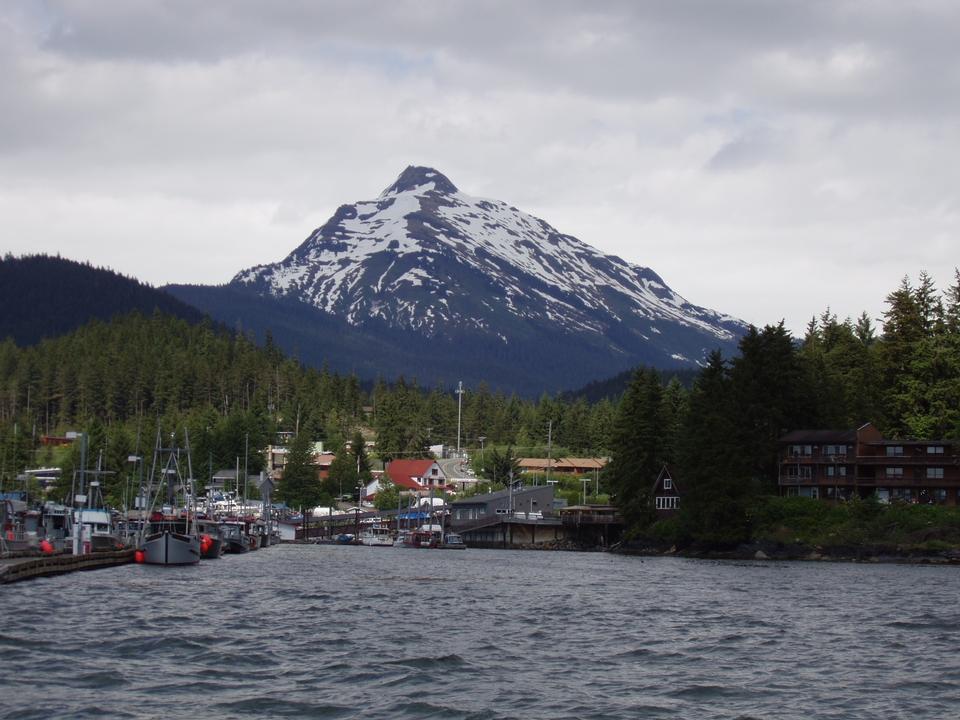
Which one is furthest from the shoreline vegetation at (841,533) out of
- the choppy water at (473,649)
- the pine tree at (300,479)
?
the pine tree at (300,479)

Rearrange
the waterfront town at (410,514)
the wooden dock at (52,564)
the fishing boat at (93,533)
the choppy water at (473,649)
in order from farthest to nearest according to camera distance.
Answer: the waterfront town at (410,514), the fishing boat at (93,533), the wooden dock at (52,564), the choppy water at (473,649)

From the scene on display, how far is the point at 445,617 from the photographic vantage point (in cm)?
5747

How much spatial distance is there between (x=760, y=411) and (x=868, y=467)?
1129cm

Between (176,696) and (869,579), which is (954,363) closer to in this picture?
(869,579)

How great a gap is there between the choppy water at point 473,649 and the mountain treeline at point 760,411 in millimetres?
41968

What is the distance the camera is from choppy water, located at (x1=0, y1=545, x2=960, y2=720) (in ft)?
117

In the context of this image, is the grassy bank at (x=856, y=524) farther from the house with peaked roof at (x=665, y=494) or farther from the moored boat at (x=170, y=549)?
the moored boat at (x=170, y=549)

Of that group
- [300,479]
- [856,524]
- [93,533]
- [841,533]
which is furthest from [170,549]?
[300,479]

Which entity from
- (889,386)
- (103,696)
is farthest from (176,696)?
(889,386)

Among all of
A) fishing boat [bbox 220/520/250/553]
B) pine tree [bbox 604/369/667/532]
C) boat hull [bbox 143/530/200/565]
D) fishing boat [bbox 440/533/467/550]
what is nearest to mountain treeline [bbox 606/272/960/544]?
pine tree [bbox 604/369/667/532]

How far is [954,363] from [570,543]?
45332mm

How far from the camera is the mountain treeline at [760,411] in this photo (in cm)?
12231

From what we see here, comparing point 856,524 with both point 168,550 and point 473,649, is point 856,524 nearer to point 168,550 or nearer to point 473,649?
point 168,550

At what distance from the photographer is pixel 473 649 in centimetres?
4625
